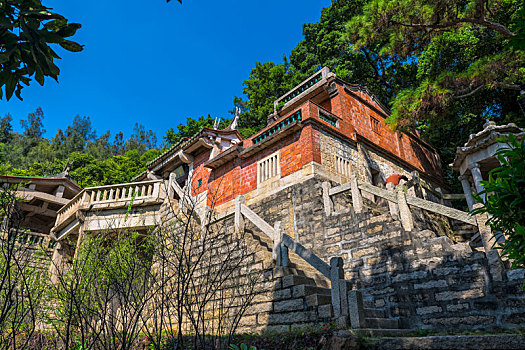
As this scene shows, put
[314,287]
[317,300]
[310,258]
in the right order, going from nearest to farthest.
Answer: [317,300]
[310,258]
[314,287]

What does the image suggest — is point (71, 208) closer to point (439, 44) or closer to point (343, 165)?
point (343, 165)

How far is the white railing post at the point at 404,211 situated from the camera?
7664mm

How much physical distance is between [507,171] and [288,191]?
8968 mm

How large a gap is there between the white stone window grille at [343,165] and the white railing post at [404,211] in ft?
15.0

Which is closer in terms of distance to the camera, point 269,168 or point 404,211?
point 404,211

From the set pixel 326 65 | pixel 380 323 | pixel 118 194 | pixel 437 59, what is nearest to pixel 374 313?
pixel 380 323

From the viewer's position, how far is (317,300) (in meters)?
5.98

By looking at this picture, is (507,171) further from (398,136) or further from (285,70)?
(285,70)

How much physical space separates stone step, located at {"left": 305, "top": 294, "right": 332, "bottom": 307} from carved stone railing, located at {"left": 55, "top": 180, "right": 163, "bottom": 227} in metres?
9.15

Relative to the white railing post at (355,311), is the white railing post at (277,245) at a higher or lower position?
higher

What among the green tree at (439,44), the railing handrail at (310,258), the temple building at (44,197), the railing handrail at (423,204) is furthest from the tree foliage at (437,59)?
the temple building at (44,197)

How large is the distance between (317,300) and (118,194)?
11.0 meters

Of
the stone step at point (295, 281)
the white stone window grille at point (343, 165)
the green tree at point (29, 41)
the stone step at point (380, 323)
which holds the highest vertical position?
the white stone window grille at point (343, 165)

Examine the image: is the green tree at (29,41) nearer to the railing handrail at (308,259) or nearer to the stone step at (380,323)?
the railing handrail at (308,259)
